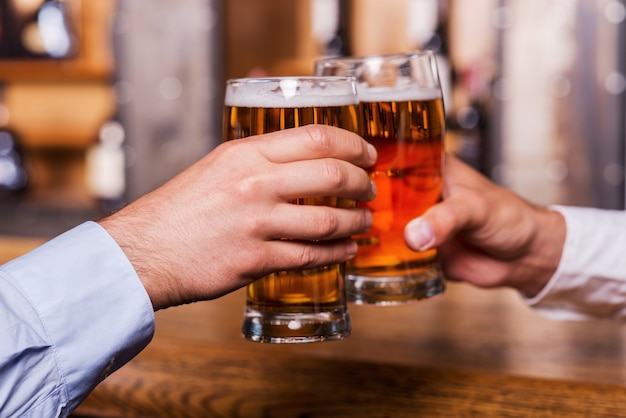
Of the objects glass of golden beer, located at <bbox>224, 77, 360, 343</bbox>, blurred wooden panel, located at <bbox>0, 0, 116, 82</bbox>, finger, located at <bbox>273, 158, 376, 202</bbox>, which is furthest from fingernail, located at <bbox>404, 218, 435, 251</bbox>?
blurred wooden panel, located at <bbox>0, 0, 116, 82</bbox>

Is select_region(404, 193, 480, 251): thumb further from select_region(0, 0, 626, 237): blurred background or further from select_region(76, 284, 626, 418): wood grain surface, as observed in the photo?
select_region(0, 0, 626, 237): blurred background

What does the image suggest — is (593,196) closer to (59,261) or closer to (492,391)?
(492,391)

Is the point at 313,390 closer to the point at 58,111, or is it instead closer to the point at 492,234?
the point at 492,234

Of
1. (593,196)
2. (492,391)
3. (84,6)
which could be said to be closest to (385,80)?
(492,391)

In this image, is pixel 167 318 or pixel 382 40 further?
pixel 382 40

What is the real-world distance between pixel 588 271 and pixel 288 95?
0.60 metres

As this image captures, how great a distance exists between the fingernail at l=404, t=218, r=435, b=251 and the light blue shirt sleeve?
1.03 feet

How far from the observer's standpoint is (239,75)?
11.1ft

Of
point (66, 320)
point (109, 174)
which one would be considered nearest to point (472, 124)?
point (109, 174)

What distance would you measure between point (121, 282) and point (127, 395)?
393mm

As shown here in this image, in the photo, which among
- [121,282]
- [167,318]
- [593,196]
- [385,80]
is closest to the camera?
[121,282]

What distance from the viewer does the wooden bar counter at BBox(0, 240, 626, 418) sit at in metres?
0.94

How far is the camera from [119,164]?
3.35 metres

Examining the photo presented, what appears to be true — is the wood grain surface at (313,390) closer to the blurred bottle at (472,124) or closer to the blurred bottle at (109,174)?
the blurred bottle at (472,124)
